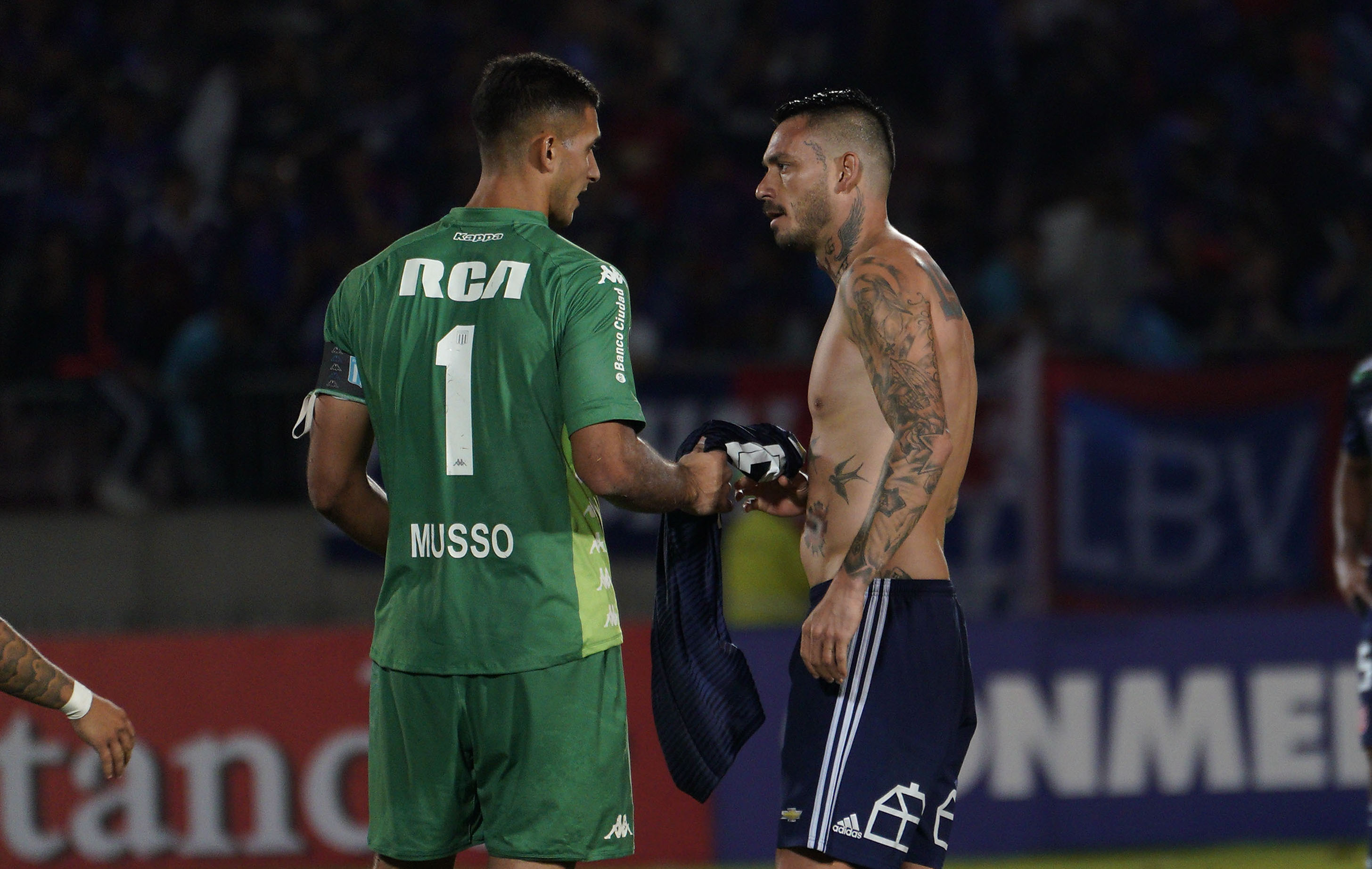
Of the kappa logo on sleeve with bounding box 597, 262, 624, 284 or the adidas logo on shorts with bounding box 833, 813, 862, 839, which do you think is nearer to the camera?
the kappa logo on sleeve with bounding box 597, 262, 624, 284

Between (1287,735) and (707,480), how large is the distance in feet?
15.2

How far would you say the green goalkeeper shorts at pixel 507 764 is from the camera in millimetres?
3695

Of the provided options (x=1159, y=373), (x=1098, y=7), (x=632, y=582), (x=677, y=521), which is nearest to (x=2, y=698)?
(x=632, y=582)

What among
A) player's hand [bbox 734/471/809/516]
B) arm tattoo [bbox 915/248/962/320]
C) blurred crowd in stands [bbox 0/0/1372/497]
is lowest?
player's hand [bbox 734/471/809/516]

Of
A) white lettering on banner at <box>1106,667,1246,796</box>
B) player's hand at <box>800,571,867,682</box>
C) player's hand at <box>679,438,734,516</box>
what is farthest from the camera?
white lettering on banner at <box>1106,667,1246,796</box>

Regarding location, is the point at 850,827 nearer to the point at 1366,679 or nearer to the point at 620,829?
the point at 620,829

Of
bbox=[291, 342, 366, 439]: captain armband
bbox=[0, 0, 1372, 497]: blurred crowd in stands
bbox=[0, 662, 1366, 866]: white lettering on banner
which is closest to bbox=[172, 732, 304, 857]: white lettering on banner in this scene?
bbox=[0, 662, 1366, 866]: white lettering on banner

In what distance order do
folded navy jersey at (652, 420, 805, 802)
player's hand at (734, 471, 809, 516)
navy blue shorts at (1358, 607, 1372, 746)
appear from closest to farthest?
folded navy jersey at (652, 420, 805, 802), player's hand at (734, 471, 809, 516), navy blue shorts at (1358, 607, 1372, 746)

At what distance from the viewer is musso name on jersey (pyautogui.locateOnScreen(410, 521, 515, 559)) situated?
3.74m

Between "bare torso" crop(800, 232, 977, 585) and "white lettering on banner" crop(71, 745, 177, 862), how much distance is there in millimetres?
4172

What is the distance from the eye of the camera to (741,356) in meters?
9.17

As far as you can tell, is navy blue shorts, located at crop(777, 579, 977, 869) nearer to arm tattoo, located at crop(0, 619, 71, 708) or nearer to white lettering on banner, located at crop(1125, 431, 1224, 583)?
arm tattoo, located at crop(0, 619, 71, 708)

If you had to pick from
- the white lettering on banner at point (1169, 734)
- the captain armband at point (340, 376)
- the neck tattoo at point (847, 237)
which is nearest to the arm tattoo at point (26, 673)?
the captain armband at point (340, 376)

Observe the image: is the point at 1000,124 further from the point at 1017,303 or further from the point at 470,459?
the point at 470,459
